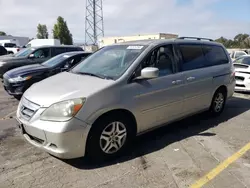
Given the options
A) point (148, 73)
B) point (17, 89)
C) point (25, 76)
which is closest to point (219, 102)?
point (148, 73)

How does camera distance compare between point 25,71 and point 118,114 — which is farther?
point 25,71

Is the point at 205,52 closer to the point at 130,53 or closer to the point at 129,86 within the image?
the point at 130,53

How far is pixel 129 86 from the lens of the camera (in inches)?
153

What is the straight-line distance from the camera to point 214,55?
5.80m

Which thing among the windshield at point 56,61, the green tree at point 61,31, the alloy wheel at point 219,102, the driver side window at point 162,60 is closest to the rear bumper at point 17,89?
the windshield at point 56,61

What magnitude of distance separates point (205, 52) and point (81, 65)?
260 cm

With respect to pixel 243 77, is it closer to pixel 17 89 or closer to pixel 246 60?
pixel 246 60

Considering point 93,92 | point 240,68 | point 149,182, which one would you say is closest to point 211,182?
point 149,182

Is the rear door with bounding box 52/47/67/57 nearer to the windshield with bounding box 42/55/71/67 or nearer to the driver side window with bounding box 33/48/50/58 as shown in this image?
the driver side window with bounding box 33/48/50/58

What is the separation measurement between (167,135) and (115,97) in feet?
5.34

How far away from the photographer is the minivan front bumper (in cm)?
329

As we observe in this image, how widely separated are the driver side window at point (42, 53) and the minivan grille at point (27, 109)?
727cm

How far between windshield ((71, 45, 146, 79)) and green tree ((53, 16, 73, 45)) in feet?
174

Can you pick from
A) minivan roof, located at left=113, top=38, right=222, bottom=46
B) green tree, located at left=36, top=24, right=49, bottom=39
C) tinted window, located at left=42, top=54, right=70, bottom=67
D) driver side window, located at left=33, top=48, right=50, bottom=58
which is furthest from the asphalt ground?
green tree, located at left=36, top=24, right=49, bottom=39
